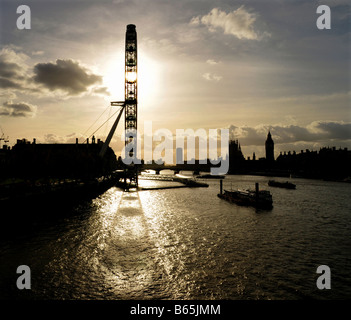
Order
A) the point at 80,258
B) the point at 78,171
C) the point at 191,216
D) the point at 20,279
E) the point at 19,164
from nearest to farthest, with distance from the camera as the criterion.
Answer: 1. the point at 20,279
2. the point at 80,258
3. the point at 191,216
4. the point at 19,164
5. the point at 78,171

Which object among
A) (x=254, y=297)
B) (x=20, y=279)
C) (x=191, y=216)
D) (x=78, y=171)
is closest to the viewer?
(x=254, y=297)

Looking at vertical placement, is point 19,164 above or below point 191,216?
above

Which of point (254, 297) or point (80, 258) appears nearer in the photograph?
point (254, 297)

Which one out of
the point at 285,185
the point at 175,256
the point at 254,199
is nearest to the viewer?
the point at 175,256

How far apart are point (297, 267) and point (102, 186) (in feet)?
221

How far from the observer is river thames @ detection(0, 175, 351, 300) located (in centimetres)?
1580

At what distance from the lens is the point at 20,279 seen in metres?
16.7

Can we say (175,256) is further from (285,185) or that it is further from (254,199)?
(285,185)

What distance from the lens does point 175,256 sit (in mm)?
21688

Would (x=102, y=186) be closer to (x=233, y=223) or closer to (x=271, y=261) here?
(x=233, y=223)

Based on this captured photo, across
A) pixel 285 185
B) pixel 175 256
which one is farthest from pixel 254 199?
pixel 285 185

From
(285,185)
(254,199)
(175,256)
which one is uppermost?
(254,199)

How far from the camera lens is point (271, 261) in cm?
2058
